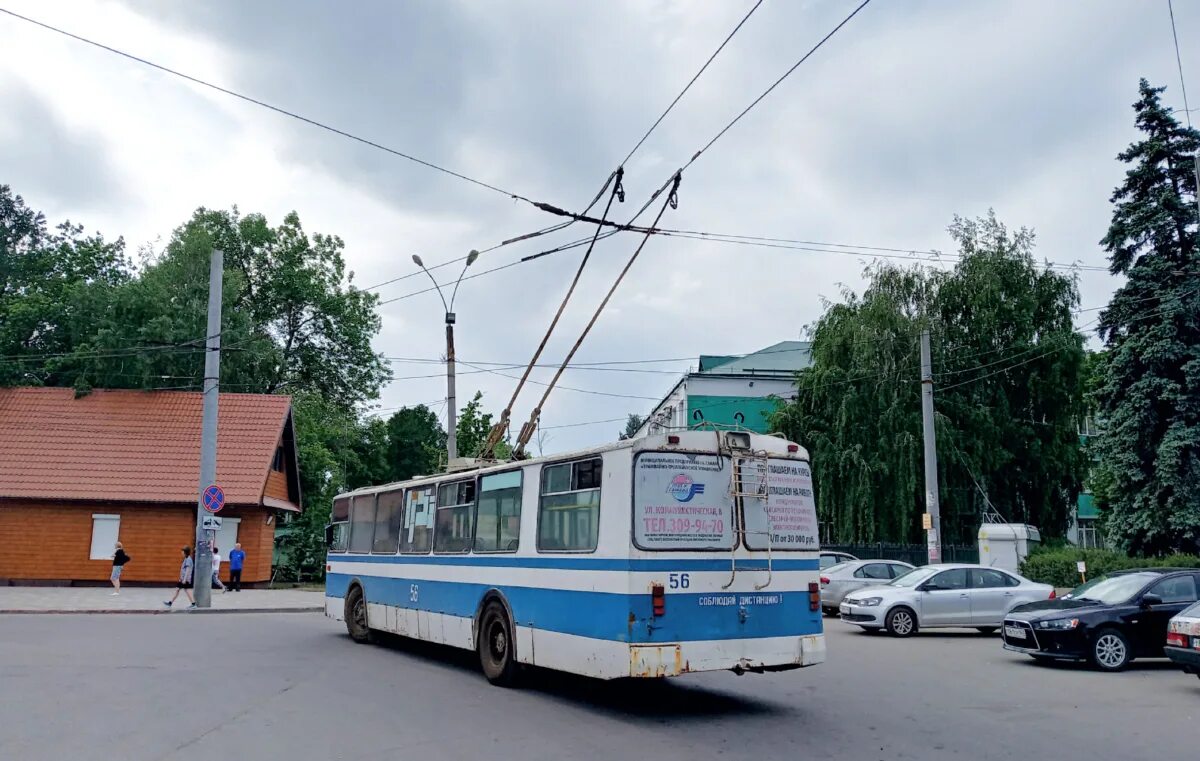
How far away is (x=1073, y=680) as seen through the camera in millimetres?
12945

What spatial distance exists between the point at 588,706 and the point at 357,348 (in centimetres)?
4604

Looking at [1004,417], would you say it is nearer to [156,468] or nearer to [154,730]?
[156,468]

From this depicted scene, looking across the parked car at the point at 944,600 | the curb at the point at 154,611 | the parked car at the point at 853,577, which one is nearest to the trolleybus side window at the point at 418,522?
the parked car at the point at 944,600

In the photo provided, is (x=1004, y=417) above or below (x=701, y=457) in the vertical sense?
above

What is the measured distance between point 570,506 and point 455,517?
3489mm

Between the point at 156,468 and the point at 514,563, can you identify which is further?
the point at 156,468

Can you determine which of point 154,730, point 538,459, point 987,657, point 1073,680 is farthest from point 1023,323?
point 154,730

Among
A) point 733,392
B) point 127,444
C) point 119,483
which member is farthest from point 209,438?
point 733,392

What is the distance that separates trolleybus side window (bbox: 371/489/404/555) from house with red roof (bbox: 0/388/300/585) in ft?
55.8

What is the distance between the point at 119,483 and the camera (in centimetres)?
3203

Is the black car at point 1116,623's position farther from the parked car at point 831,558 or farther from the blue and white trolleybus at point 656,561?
the parked car at point 831,558

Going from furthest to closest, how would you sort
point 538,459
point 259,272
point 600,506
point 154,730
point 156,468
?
point 259,272, point 156,468, point 538,459, point 600,506, point 154,730

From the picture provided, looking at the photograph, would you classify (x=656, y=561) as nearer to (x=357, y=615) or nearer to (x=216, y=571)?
(x=357, y=615)

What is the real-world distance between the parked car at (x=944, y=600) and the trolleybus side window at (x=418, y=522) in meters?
9.13
